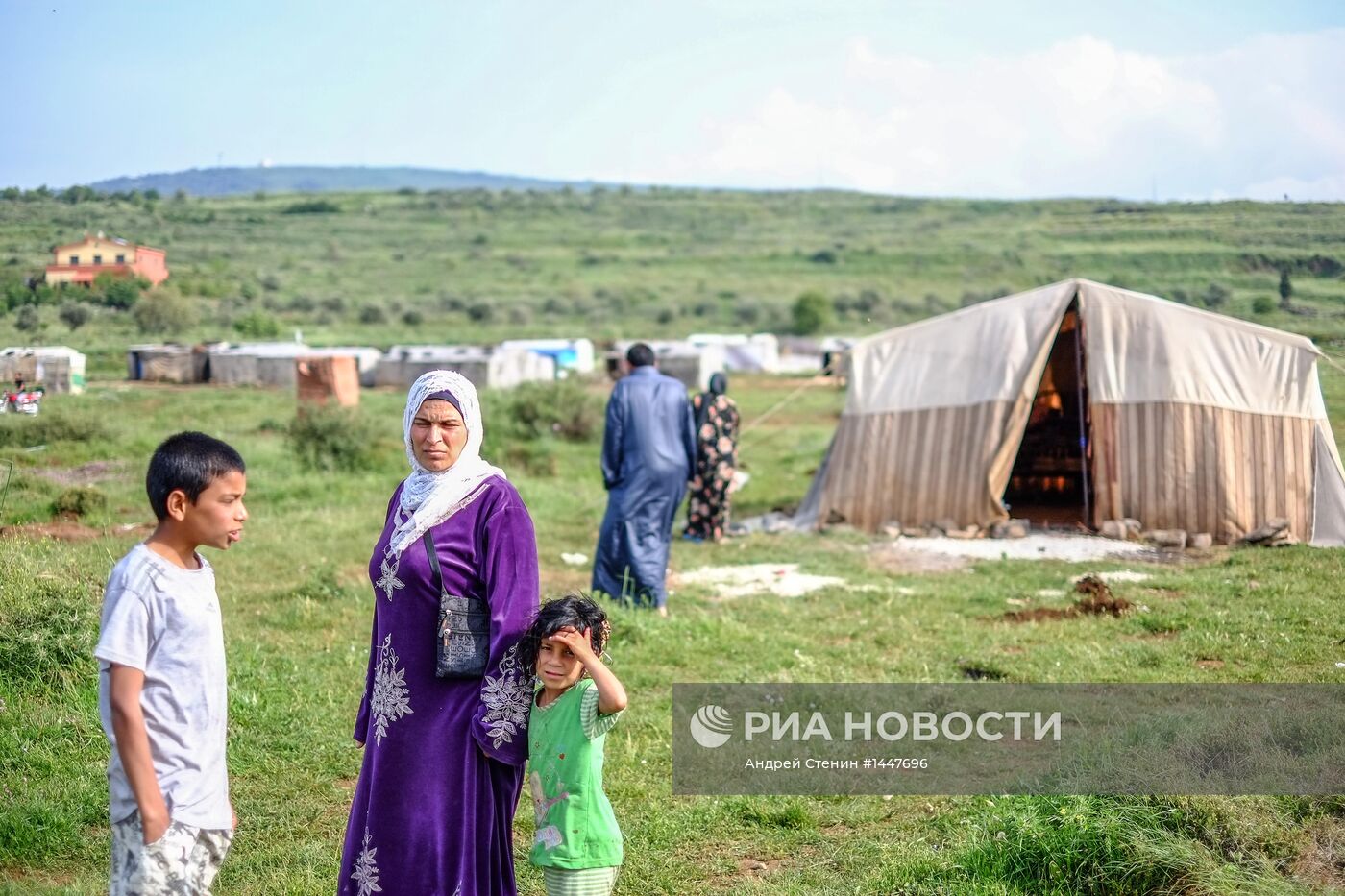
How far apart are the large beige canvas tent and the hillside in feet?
23.8

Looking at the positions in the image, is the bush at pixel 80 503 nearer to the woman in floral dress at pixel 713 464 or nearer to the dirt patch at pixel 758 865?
the woman in floral dress at pixel 713 464

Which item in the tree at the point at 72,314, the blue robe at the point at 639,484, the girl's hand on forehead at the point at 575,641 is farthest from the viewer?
the tree at the point at 72,314

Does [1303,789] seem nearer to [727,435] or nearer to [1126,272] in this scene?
[727,435]

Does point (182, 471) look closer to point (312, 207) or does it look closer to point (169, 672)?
point (169, 672)

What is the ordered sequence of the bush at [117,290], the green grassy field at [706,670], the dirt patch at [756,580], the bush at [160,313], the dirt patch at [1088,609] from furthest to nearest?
1. the bush at [160,313]
2. the bush at [117,290]
3. the dirt patch at [756,580]
4. the dirt patch at [1088,609]
5. the green grassy field at [706,670]

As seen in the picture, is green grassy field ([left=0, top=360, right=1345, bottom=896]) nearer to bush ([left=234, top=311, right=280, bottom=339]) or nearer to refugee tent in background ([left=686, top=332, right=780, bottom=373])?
bush ([left=234, top=311, right=280, bottom=339])

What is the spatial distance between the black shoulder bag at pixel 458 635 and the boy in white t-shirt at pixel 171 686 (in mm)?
496

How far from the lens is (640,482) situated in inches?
312

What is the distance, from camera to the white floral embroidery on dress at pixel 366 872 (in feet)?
10.0

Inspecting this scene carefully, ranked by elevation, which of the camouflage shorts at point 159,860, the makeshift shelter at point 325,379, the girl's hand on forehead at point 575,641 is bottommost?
the camouflage shorts at point 159,860

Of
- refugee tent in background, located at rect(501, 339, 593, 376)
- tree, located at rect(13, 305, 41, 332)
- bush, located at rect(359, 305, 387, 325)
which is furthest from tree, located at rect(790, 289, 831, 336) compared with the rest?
tree, located at rect(13, 305, 41, 332)

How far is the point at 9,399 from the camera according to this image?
8945 mm

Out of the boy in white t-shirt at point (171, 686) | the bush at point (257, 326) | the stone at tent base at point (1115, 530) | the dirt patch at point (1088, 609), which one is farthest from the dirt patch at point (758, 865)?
the bush at point (257, 326)

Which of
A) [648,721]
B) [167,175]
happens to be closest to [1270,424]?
[648,721]
